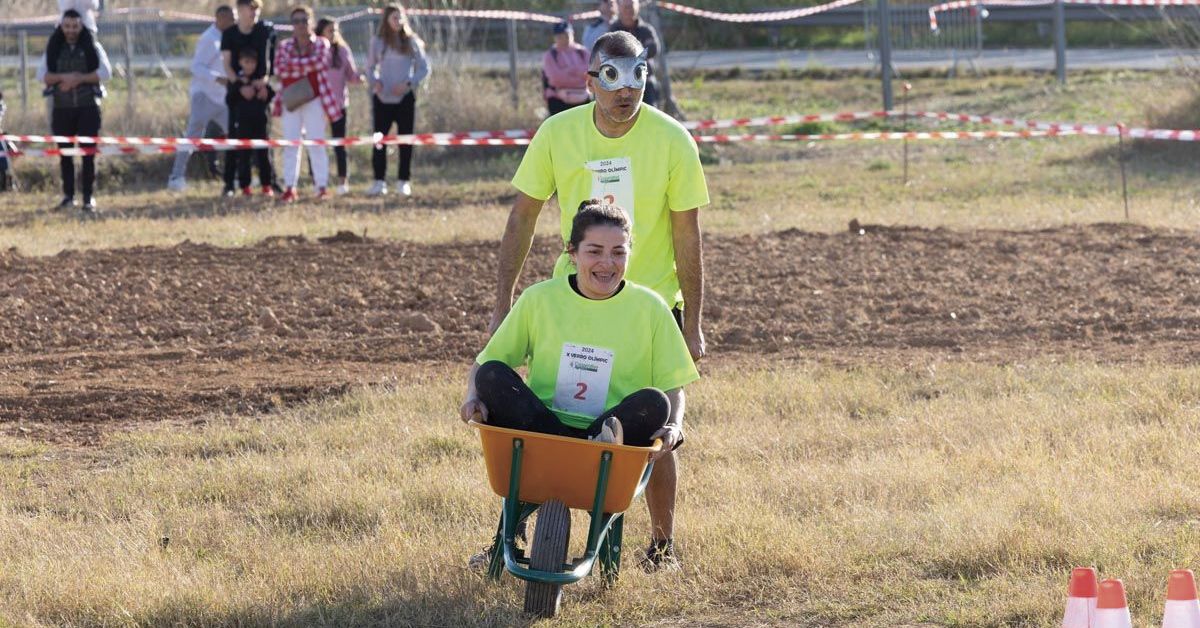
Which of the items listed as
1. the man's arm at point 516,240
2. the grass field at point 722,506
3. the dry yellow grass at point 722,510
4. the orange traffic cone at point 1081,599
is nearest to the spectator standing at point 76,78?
the grass field at point 722,506

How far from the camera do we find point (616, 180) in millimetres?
6484

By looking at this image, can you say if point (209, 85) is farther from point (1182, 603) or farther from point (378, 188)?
point (1182, 603)

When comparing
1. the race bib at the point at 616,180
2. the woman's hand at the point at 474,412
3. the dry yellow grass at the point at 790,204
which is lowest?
the woman's hand at the point at 474,412

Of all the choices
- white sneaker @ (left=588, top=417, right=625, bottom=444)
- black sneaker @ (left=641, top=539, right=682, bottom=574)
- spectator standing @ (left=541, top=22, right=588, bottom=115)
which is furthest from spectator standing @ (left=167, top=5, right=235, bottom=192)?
white sneaker @ (left=588, top=417, right=625, bottom=444)

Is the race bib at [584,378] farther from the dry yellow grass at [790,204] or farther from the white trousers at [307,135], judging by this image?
the white trousers at [307,135]

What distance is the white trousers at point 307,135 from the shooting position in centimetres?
1720

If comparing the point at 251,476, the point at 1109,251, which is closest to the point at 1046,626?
the point at 251,476

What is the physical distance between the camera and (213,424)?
9086 mm

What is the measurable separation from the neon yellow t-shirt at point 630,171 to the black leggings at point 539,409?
658 millimetres

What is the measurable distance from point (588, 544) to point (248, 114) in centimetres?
1205

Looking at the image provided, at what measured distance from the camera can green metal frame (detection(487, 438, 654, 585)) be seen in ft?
18.7

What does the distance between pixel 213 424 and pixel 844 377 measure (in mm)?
3350

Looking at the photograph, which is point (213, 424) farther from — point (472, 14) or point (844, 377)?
point (472, 14)

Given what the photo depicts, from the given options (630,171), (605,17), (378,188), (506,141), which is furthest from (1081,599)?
(378,188)
